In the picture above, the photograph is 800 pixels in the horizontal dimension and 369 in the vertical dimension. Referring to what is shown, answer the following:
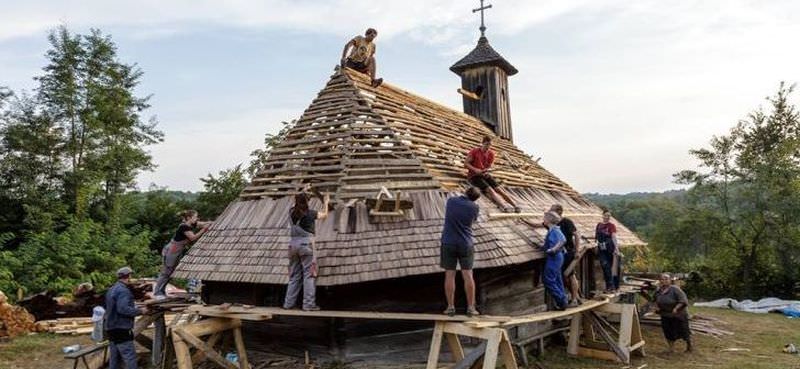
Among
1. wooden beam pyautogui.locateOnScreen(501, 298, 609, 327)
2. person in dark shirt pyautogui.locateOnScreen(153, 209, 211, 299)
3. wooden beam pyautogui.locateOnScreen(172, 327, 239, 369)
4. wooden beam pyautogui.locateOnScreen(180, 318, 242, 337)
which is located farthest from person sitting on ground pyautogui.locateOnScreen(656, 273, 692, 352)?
person in dark shirt pyautogui.locateOnScreen(153, 209, 211, 299)

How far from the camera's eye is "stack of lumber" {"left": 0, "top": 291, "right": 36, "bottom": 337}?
1267 cm

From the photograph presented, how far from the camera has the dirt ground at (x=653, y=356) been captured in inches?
372

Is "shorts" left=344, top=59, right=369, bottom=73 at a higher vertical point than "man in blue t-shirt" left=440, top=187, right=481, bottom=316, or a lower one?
higher

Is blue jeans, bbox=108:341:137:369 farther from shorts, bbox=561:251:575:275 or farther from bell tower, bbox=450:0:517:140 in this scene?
bell tower, bbox=450:0:517:140

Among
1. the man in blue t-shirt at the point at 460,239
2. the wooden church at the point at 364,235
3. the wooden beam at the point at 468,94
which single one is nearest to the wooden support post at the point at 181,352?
the wooden church at the point at 364,235

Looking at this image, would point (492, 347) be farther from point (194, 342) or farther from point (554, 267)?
point (194, 342)

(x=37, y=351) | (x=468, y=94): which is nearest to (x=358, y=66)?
(x=468, y=94)

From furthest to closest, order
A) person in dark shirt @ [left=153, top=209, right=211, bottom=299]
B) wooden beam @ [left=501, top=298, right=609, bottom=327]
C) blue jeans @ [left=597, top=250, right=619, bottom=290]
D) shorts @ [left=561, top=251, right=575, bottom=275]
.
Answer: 1. blue jeans @ [left=597, top=250, right=619, bottom=290]
2. shorts @ [left=561, top=251, right=575, bottom=275]
3. person in dark shirt @ [left=153, top=209, right=211, bottom=299]
4. wooden beam @ [left=501, top=298, right=609, bottom=327]

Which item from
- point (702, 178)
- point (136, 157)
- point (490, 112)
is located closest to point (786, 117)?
point (702, 178)

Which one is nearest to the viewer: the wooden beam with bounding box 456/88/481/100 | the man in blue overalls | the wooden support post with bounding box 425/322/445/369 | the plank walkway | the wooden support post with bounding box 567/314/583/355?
the wooden support post with bounding box 425/322/445/369

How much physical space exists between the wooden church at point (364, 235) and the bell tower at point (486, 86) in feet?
22.2

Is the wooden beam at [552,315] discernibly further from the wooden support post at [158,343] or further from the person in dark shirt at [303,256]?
the wooden support post at [158,343]

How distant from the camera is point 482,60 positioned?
61.7 ft

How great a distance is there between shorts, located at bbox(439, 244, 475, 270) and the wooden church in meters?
0.72
